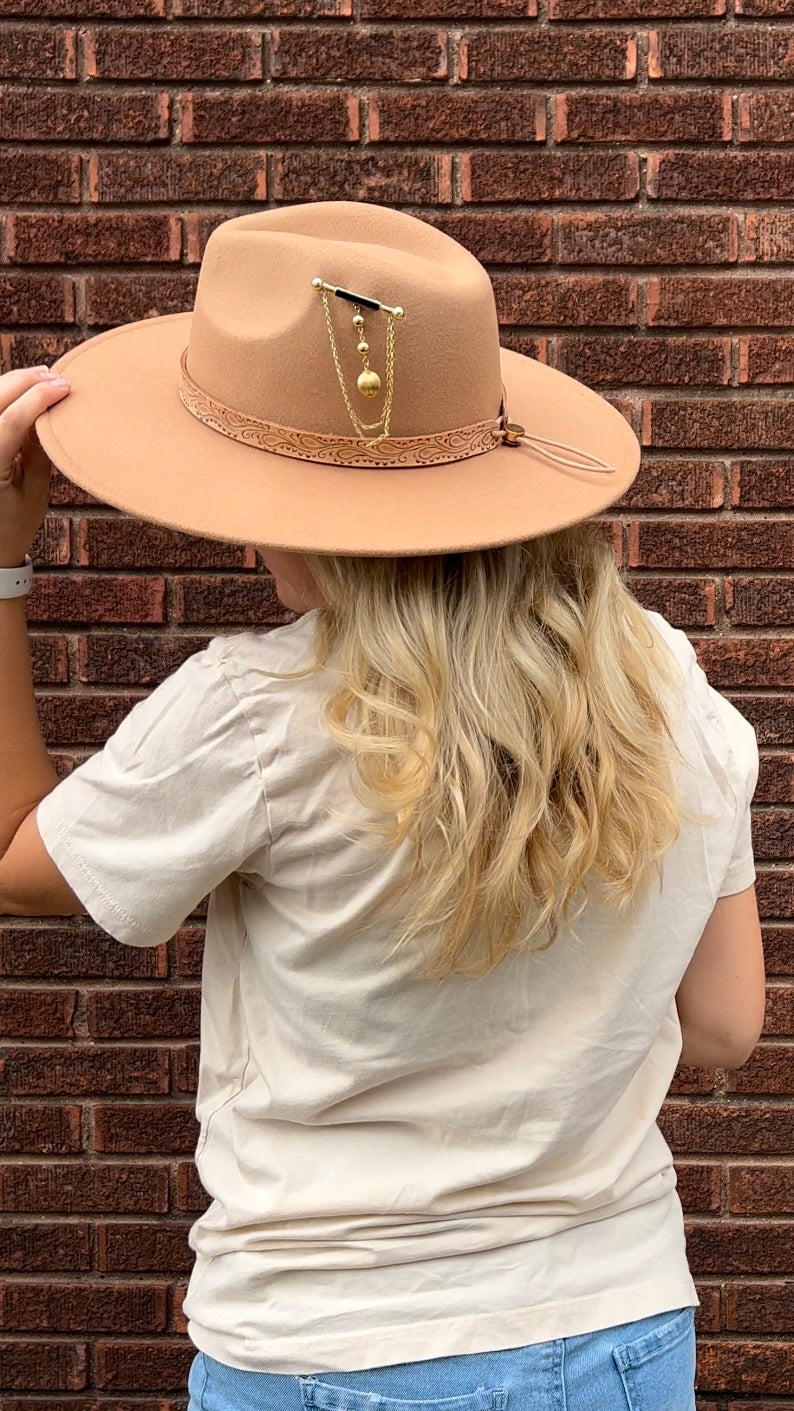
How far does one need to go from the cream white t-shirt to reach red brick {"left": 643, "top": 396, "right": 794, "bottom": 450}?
1134mm

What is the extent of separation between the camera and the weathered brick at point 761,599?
2301 mm

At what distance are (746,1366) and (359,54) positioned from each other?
8.26 feet

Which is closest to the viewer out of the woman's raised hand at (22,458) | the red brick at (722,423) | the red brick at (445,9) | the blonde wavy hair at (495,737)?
the blonde wavy hair at (495,737)

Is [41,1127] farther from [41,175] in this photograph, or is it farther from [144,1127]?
[41,175]

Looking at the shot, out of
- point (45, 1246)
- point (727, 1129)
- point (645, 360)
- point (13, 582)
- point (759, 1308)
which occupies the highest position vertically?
point (645, 360)

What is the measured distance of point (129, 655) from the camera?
7.55ft

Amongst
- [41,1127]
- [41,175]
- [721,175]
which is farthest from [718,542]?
[41,1127]

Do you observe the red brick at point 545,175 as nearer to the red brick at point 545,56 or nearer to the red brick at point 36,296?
the red brick at point 545,56

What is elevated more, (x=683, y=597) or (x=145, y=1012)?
(x=683, y=597)

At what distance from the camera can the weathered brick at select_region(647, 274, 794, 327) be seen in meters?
2.24

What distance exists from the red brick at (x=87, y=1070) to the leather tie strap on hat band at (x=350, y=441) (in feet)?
4.83

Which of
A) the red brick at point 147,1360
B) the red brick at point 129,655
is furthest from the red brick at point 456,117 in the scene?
the red brick at point 147,1360

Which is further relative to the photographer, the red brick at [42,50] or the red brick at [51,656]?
the red brick at [51,656]

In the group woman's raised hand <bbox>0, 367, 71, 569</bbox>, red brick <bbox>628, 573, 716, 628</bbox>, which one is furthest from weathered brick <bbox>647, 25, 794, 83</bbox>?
woman's raised hand <bbox>0, 367, 71, 569</bbox>
